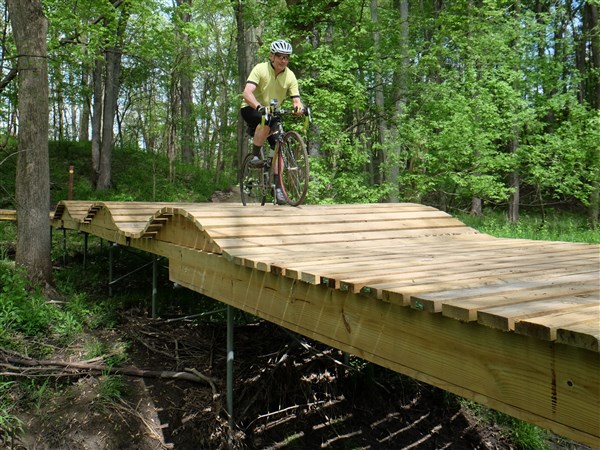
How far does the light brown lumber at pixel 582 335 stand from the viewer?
1375mm

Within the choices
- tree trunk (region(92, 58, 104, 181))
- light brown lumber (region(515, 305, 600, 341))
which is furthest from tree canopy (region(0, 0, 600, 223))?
light brown lumber (region(515, 305, 600, 341))

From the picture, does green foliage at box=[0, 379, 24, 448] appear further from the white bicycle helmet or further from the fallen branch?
the white bicycle helmet

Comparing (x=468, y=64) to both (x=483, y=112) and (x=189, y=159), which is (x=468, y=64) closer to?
(x=483, y=112)

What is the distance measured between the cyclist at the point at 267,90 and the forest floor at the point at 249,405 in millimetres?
2009

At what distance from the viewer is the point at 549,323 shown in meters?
1.52

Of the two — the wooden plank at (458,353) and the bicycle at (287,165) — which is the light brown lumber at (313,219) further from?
the wooden plank at (458,353)

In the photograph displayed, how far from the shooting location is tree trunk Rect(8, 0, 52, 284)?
20.7 ft

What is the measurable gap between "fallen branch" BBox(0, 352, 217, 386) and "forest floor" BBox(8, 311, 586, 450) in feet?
0.21

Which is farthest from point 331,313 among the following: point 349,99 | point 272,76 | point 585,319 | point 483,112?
point 483,112

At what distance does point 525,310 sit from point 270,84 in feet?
14.9

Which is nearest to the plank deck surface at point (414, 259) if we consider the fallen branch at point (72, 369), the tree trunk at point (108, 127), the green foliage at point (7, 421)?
the fallen branch at point (72, 369)

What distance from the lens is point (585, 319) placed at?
156cm

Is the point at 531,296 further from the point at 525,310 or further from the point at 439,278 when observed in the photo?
the point at 439,278

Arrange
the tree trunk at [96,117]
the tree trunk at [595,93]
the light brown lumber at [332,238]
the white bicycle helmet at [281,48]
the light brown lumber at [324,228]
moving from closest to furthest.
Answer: the light brown lumber at [332,238]
the light brown lumber at [324,228]
the white bicycle helmet at [281,48]
the tree trunk at [595,93]
the tree trunk at [96,117]
